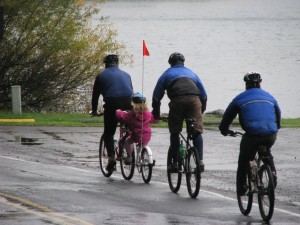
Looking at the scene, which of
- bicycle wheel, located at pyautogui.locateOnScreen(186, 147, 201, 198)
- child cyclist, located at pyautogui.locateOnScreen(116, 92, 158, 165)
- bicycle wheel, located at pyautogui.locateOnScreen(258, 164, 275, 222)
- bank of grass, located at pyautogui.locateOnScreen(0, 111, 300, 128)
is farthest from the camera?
bank of grass, located at pyautogui.locateOnScreen(0, 111, 300, 128)

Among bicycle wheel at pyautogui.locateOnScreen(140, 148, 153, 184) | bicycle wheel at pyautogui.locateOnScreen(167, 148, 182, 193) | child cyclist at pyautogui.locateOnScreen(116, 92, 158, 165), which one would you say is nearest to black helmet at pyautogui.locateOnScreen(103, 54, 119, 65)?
child cyclist at pyautogui.locateOnScreen(116, 92, 158, 165)

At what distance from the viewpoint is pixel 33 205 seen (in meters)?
10.9

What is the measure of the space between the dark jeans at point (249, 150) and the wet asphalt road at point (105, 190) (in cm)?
47

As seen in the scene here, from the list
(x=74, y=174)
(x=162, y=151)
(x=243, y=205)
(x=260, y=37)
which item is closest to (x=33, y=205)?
(x=243, y=205)

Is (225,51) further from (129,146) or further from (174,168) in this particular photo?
(174,168)

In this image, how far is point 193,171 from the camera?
12203 mm

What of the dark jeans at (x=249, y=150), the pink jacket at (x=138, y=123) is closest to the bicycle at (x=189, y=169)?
the pink jacket at (x=138, y=123)

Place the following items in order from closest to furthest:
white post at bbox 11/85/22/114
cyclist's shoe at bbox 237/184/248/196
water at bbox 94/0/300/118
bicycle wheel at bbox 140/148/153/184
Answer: cyclist's shoe at bbox 237/184/248/196 → bicycle wheel at bbox 140/148/153/184 → white post at bbox 11/85/22/114 → water at bbox 94/0/300/118

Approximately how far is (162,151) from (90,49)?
50.2 ft

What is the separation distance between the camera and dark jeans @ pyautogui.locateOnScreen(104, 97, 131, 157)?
562 inches

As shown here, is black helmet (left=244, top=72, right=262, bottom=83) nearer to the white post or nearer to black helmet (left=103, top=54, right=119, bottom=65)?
black helmet (left=103, top=54, right=119, bottom=65)

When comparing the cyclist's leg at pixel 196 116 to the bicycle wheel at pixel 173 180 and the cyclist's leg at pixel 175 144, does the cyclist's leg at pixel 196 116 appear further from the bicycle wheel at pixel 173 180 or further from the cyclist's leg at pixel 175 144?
the bicycle wheel at pixel 173 180

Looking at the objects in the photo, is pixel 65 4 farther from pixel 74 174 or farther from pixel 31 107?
pixel 74 174

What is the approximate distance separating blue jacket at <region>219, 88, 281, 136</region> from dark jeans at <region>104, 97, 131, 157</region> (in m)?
3.69
